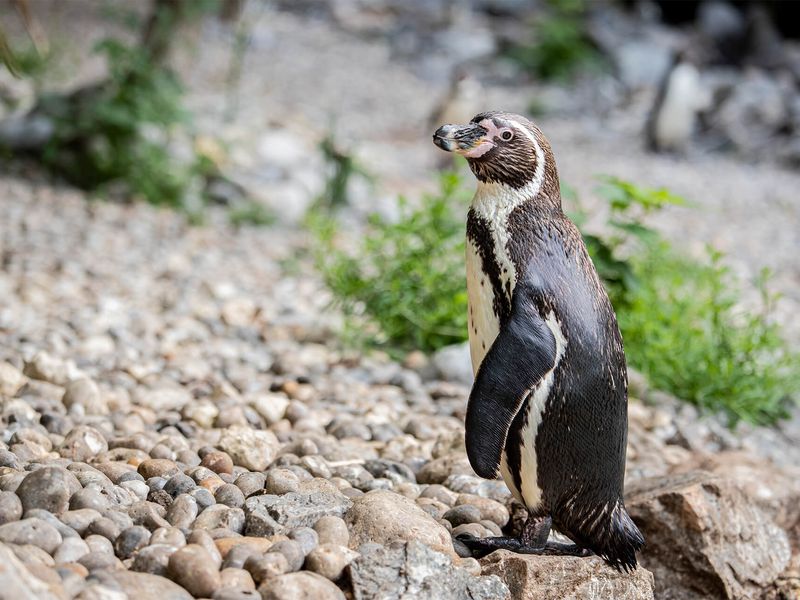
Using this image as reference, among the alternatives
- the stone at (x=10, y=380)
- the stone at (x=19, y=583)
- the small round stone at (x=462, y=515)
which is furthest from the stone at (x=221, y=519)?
the stone at (x=10, y=380)

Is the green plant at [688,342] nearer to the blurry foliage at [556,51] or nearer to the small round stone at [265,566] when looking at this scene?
the small round stone at [265,566]

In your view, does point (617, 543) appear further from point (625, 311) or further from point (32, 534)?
point (625, 311)

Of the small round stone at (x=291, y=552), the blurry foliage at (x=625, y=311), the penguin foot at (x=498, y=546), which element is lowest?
the blurry foliage at (x=625, y=311)

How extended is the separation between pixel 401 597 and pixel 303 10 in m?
19.1

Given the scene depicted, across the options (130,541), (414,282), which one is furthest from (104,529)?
(414,282)

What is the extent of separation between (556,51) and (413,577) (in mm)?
15363

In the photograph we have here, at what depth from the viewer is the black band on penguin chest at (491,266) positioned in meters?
2.22

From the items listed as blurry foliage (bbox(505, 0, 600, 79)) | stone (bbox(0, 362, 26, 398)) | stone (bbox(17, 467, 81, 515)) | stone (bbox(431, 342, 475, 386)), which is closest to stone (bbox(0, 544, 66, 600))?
stone (bbox(17, 467, 81, 515))

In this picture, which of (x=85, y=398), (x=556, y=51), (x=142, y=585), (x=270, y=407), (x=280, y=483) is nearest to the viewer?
(x=142, y=585)

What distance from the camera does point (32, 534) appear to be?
6.10ft

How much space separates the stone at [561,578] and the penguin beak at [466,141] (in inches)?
36.7

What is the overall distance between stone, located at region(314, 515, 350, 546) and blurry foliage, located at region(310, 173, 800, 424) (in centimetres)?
217

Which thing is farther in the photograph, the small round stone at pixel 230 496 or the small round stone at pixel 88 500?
the small round stone at pixel 230 496

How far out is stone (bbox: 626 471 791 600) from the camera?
258 cm
